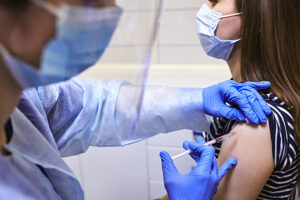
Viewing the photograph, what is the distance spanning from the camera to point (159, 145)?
1678mm

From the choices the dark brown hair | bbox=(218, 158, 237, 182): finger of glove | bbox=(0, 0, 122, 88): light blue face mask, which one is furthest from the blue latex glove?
the dark brown hair

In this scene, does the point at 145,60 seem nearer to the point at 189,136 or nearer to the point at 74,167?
the point at 189,136

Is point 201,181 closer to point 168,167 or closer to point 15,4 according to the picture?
point 168,167

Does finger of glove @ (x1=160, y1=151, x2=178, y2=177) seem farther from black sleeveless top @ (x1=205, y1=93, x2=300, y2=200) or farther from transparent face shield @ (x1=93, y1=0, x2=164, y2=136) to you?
transparent face shield @ (x1=93, y1=0, x2=164, y2=136)

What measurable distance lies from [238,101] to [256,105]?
0.08 m

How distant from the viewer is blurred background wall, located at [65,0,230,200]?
1.71 m

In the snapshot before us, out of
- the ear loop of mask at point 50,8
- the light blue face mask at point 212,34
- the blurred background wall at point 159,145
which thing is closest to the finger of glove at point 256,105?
the light blue face mask at point 212,34

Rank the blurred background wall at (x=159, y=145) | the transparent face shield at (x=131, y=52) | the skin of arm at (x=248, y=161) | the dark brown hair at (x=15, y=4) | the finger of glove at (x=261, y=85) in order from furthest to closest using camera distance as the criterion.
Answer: the blurred background wall at (x=159, y=145) < the finger of glove at (x=261, y=85) < the skin of arm at (x=248, y=161) < the transparent face shield at (x=131, y=52) < the dark brown hair at (x=15, y=4)

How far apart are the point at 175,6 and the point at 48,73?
152 cm

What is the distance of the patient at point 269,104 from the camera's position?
2.69 ft

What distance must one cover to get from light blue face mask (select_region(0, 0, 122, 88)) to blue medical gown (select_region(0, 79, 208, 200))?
150mm

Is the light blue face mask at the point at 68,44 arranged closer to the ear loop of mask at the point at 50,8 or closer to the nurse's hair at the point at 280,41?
the ear loop of mask at the point at 50,8

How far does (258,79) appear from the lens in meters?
0.98

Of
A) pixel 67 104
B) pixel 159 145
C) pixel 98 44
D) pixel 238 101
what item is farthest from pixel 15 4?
pixel 159 145
